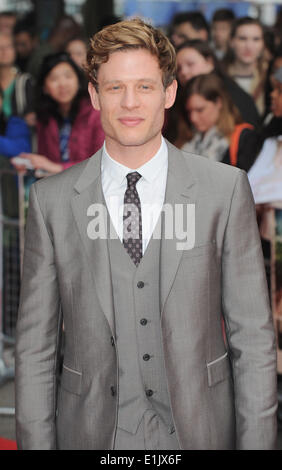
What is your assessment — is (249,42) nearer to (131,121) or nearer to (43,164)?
(43,164)

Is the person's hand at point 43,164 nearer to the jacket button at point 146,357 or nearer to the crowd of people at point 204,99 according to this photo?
the crowd of people at point 204,99

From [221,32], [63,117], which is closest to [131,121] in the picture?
[63,117]

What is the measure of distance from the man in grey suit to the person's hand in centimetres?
270

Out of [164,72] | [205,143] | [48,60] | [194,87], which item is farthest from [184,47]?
[164,72]

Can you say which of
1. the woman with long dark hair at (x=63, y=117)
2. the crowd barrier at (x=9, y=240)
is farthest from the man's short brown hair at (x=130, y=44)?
the crowd barrier at (x=9, y=240)

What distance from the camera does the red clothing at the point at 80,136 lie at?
4406 millimetres

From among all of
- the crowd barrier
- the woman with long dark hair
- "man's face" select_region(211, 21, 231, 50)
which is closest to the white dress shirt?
the woman with long dark hair

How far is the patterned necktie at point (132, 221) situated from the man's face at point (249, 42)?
111 inches

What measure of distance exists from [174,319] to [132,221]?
0.29 metres

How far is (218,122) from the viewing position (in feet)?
14.2

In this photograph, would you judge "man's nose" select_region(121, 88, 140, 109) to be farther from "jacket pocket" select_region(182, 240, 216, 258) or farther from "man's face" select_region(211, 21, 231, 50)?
"man's face" select_region(211, 21, 231, 50)
